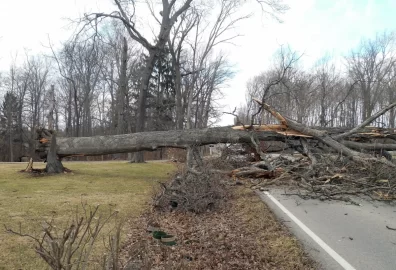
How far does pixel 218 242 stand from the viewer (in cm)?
540

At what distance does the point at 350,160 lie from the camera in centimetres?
1055

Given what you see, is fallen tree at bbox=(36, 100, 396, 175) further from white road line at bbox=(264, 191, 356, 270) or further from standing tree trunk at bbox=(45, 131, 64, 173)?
white road line at bbox=(264, 191, 356, 270)

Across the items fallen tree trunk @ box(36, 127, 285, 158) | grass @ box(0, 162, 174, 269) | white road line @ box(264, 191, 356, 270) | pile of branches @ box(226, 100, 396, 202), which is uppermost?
fallen tree trunk @ box(36, 127, 285, 158)

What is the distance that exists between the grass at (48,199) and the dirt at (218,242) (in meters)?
1.10

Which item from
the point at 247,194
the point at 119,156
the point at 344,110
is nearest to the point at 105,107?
the point at 119,156

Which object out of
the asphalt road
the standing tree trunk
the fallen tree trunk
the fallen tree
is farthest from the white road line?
the standing tree trunk

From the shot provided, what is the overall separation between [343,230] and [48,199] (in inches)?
247

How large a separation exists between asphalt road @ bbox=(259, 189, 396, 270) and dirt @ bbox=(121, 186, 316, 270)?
0.27 metres

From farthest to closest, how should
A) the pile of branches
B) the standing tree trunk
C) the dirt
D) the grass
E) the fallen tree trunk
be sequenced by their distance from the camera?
the standing tree trunk
the fallen tree trunk
the pile of branches
the grass
the dirt

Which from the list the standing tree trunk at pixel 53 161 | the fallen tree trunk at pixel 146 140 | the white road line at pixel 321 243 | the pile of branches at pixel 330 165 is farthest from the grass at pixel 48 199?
the pile of branches at pixel 330 165

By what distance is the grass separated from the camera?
4.75 meters

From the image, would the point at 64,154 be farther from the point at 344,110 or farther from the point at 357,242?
the point at 344,110

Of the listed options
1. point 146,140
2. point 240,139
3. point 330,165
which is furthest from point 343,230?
point 146,140

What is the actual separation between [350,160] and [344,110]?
43.3 m
